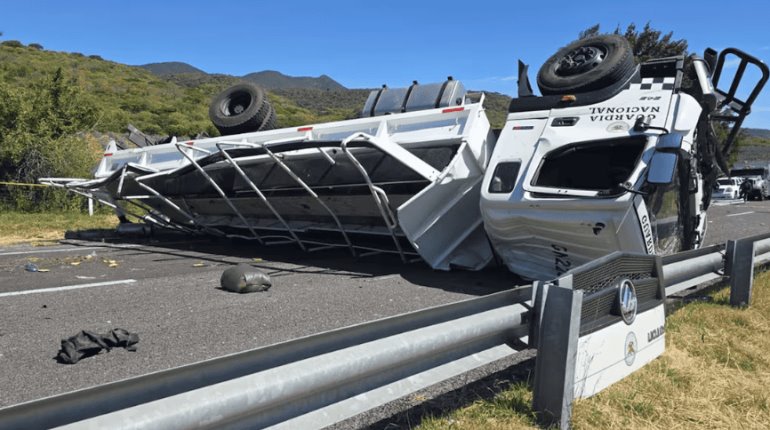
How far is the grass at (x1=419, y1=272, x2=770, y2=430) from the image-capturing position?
2865mm

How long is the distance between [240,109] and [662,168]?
6.78 m

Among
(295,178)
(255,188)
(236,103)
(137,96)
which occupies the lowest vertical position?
(255,188)

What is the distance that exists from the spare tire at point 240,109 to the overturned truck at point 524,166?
101 cm

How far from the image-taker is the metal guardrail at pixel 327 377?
1.56 meters

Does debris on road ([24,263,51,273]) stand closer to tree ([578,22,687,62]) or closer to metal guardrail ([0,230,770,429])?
metal guardrail ([0,230,770,429])

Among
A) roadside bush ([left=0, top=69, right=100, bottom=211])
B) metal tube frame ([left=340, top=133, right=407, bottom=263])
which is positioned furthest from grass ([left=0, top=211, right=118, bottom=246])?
metal tube frame ([left=340, top=133, right=407, bottom=263])

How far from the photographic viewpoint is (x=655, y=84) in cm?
601

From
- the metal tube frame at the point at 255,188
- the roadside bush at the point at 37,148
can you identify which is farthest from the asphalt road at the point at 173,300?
the roadside bush at the point at 37,148

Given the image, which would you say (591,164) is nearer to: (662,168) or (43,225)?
(662,168)

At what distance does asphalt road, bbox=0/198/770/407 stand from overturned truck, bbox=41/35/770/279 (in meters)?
0.55

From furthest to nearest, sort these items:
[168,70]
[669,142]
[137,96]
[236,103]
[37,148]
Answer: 1. [168,70]
2. [137,96]
3. [37,148]
4. [236,103]
5. [669,142]

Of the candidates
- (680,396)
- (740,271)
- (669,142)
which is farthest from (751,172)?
(680,396)

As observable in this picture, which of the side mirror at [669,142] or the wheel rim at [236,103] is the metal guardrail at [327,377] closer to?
the side mirror at [669,142]

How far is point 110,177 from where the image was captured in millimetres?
8812
